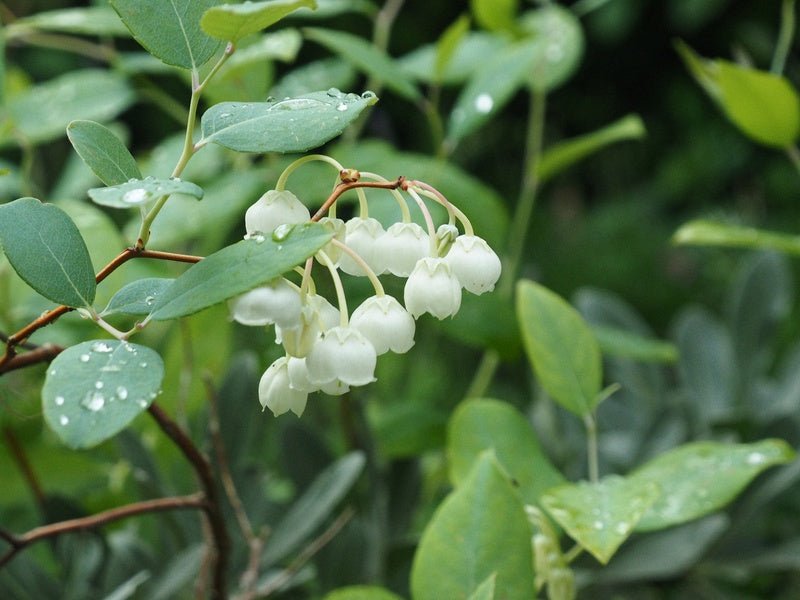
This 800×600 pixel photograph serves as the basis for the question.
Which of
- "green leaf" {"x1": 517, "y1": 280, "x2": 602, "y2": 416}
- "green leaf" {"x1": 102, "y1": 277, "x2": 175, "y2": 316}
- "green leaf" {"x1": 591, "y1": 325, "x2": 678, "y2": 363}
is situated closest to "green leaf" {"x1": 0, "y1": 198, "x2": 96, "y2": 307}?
"green leaf" {"x1": 102, "y1": 277, "x2": 175, "y2": 316}

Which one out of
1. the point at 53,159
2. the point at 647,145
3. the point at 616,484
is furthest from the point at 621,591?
the point at 647,145

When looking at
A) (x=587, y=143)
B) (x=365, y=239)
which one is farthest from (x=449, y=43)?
(x=365, y=239)

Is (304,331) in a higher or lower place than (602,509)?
higher

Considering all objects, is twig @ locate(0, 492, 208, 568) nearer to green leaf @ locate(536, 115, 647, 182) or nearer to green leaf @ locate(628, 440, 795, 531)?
green leaf @ locate(628, 440, 795, 531)

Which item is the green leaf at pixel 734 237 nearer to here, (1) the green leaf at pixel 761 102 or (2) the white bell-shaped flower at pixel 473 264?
(1) the green leaf at pixel 761 102

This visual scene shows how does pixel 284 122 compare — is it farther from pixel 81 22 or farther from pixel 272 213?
pixel 81 22

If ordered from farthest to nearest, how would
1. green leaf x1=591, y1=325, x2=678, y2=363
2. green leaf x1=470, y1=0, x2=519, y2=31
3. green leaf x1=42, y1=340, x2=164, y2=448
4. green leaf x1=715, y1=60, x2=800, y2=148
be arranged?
green leaf x1=470, y1=0, x2=519, y2=31 < green leaf x1=591, y1=325, x2=678, y2=363 < green leaf x1=715, y1=60, x2=800, y2=148 < green leaf x1=42, y1=340, x2=164, y2=448

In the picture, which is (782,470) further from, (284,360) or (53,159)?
(53,159)

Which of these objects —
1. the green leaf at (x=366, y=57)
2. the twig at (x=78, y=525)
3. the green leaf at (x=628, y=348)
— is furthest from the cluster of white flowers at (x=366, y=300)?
the green leaf at (x=628, y=348)
